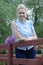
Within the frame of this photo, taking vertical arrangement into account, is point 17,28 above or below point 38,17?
below

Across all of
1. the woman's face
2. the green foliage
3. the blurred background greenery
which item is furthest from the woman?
the green foliage

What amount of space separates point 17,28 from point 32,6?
17.4 meters

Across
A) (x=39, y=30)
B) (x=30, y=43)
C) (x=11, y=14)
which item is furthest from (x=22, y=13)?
(x=39, y=30)

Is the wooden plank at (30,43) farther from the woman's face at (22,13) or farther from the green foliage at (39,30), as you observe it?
the green foliage at (39,30)

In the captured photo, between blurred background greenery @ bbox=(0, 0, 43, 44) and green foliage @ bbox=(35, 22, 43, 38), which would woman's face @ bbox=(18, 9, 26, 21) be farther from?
green foliage @ bbox=(35, 22, 43, 38)

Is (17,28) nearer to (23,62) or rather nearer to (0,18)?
(23,62)

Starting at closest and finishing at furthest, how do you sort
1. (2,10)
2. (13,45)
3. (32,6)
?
1. (13,45)
2. (2,10)
3. (32,6)

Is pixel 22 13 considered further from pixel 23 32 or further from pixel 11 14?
pixel 11 14

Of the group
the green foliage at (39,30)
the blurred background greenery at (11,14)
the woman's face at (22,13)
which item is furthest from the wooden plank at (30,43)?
the green foliage at (39,30)

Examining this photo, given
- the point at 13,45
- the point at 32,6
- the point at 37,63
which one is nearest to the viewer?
the point at 37,63

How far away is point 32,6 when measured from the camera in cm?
2181

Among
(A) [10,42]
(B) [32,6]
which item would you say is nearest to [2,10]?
(B) [32,6]

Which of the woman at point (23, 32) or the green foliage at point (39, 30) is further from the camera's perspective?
the green foliage at point (39, 30)

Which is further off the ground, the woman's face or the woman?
the woman's face
